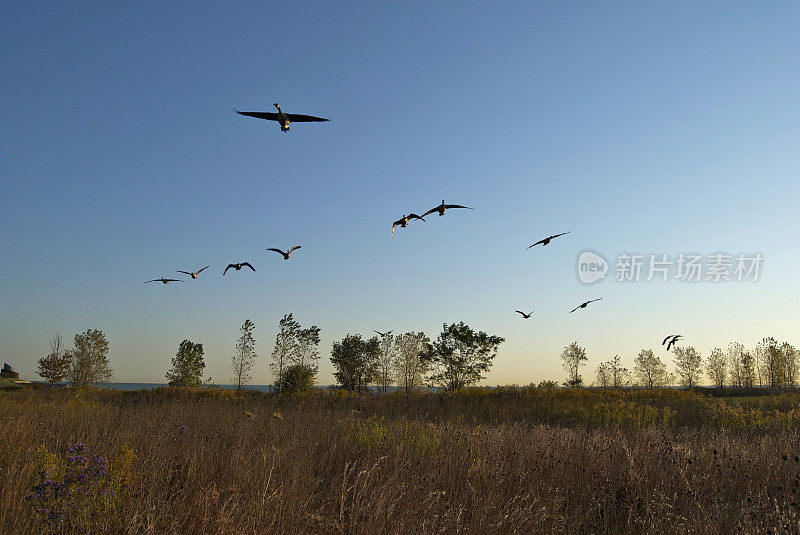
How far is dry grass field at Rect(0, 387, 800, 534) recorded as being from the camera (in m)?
4.05

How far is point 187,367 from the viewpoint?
35.4 m

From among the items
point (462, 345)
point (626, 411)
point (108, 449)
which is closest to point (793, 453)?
point (626, 411)

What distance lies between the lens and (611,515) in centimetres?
536

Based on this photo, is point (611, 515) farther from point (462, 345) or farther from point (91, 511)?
point (462, 345)

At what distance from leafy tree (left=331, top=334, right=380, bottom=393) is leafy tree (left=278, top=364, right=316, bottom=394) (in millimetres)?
9198

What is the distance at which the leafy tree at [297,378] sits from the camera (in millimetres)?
29734

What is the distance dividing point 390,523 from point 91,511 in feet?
8.92

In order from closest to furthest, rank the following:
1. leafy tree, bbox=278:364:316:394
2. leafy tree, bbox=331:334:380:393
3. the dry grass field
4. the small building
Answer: the dry grass field → leafy tree, bbox=278:364:316:394 → leafy tree, bbox=331:334:380:393 → the small building

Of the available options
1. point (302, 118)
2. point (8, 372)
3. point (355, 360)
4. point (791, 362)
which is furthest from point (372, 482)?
point (8, 372)

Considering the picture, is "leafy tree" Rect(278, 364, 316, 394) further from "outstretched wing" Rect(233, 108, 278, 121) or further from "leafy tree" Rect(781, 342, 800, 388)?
"leafy tree" Rect(781, 342, 800, 388)

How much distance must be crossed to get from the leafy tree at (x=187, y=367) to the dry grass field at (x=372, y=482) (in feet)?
89.5

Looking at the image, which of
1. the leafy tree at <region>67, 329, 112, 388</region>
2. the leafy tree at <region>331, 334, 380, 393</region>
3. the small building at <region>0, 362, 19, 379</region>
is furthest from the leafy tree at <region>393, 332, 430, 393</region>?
the small building at <region>0, 362, 19, 379</region>

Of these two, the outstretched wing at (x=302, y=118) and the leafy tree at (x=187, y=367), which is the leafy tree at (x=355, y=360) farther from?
the outstretched wing at (x=302, y=118)

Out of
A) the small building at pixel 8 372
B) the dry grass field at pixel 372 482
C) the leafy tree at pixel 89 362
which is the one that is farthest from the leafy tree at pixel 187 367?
the small building at pixel 8 372
